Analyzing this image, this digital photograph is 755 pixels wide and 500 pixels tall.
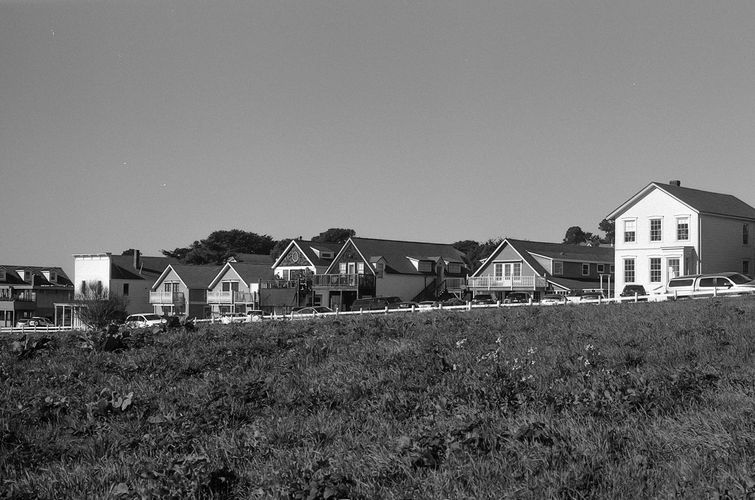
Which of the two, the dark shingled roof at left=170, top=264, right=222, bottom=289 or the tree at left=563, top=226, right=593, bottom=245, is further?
the tree at left=563, top=226, right=593, bottom=245

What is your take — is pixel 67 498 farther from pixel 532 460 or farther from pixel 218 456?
pixel 532 460

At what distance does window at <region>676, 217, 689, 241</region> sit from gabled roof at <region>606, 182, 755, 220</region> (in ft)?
3.63

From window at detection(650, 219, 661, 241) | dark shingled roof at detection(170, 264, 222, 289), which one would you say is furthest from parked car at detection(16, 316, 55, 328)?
window at detection(650, 219, 661, 241)

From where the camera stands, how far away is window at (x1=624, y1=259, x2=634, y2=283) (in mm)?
56094

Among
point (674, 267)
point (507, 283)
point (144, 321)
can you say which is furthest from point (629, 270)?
point (144, 321)

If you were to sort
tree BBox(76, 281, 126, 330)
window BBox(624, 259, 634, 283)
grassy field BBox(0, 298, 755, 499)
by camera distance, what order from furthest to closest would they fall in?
tree BBox(76, 281, 126, 330)
window BBox(624, 259, 634, 283)
grassy field BBox(0, 298, 755, 499)

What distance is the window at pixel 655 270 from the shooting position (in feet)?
178

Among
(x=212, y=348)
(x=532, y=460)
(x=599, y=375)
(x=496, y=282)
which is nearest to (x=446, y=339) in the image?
(x=212, y=348)

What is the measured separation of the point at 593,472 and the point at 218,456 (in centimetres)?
354

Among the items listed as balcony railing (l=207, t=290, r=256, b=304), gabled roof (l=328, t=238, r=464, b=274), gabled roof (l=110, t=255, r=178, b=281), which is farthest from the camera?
gabled roof (l=110, t=255, r=178, b=281)

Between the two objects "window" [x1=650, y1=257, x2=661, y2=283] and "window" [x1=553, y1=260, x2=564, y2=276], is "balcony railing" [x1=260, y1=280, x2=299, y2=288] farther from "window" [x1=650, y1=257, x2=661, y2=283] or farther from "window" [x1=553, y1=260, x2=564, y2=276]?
"window" [x1=650, y1=257, x2=661, y2=283]

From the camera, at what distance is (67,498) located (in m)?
7.05

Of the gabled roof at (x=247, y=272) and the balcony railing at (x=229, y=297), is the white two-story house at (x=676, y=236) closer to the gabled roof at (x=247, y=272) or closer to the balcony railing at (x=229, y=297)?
the balcony railing at (x=229, y=297)

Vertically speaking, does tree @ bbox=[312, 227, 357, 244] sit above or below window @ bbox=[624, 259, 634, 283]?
above
